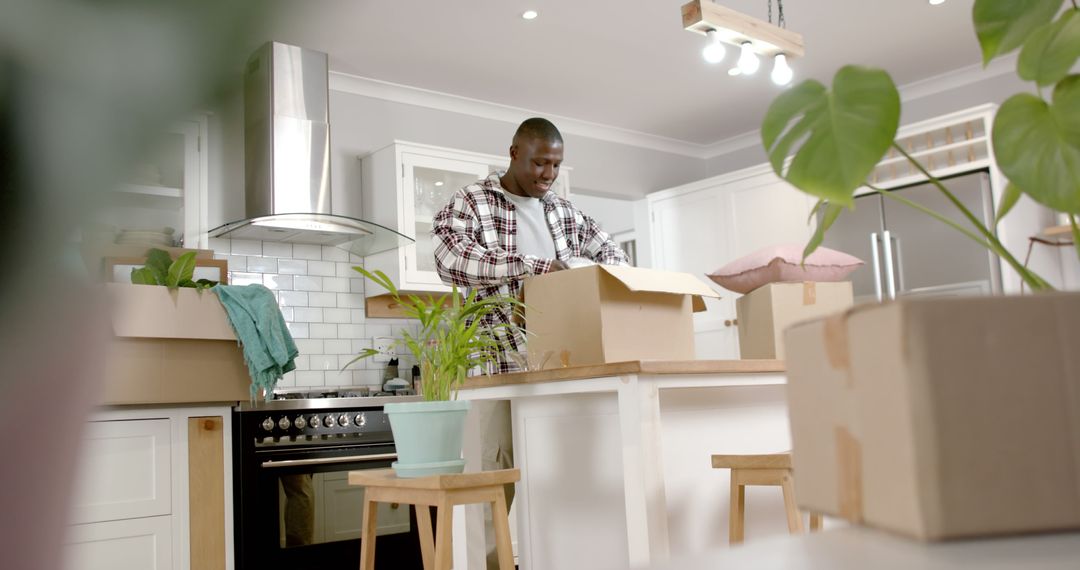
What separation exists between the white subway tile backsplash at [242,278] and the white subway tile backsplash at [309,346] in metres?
0.37

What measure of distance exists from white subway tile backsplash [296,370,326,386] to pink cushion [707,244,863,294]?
271 centimetres

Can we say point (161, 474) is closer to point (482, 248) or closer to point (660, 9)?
point (482, 248)

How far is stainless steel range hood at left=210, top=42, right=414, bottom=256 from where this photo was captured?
426 centimetres

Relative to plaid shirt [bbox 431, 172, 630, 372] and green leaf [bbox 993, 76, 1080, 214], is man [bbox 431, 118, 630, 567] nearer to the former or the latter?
plaid shirt [bbox 431, 172, 630, 372]

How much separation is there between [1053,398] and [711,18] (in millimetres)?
2865

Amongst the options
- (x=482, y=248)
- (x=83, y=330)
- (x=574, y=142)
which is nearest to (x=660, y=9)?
(x=574, y=142)

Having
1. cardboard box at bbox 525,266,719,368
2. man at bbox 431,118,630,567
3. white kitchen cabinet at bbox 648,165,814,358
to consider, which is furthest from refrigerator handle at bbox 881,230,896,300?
cardboard box at bbox 525,266,719,368

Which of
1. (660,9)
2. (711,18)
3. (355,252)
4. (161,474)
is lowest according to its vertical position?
(161,474)

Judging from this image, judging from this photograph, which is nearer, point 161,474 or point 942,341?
point 942,341

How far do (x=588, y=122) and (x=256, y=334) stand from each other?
314 cm

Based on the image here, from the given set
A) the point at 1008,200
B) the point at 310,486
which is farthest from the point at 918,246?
the point at 1008,200

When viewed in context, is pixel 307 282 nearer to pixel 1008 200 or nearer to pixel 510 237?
pixel 510 237

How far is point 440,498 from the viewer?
1.75 meters

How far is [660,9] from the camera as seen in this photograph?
431cm
